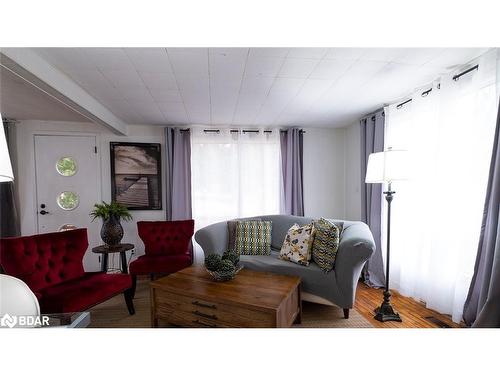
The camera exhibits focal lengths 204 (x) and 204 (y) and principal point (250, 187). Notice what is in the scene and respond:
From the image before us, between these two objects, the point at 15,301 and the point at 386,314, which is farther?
the point at 386,314

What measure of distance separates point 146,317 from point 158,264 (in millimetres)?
516

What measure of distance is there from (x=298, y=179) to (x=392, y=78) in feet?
5.71

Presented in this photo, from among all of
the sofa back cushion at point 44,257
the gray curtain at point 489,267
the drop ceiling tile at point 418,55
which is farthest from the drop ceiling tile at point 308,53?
the sofa back cushion at point 44,257

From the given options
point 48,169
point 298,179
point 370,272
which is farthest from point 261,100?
point 48,169

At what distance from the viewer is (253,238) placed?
2467 millimetres

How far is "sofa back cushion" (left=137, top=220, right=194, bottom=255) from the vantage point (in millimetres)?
2514

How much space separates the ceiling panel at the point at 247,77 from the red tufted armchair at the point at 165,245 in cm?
146

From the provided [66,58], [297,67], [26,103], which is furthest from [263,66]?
[26,103]

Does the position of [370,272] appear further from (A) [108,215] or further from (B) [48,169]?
(B) [48,169]

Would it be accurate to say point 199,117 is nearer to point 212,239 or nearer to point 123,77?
point 123,77

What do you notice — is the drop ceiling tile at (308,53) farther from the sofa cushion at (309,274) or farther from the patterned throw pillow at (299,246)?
the sofa cushion at (309,274)

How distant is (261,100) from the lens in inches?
89.0

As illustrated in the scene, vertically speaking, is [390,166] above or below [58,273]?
above
